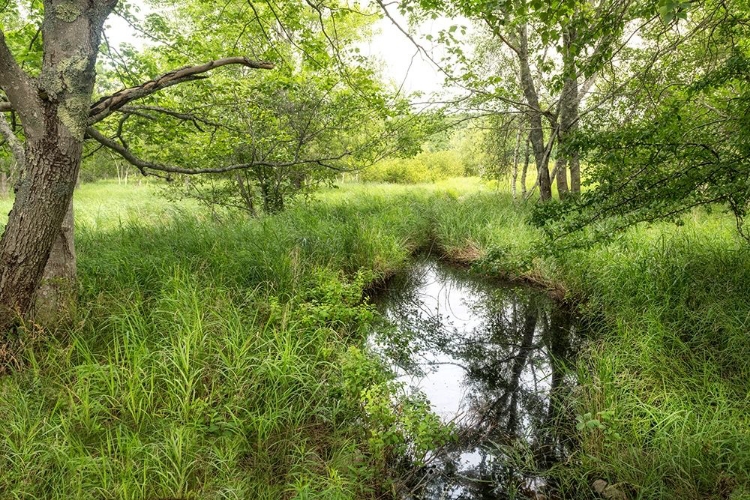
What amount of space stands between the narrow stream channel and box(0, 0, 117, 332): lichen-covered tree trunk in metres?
2.79

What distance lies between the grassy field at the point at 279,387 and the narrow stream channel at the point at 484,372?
0.99 ft

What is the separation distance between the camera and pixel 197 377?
267 cm

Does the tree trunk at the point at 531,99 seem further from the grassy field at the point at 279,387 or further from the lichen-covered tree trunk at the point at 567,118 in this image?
the grassy field at the point at 279,387

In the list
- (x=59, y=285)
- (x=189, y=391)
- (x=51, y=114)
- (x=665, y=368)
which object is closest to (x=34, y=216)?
(x=51, y=114)

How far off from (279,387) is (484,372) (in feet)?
7.56

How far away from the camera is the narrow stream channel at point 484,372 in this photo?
8.95ft

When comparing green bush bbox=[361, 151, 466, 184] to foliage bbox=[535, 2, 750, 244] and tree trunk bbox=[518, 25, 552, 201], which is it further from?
foliage bbox=[535, 2, 750, 244]

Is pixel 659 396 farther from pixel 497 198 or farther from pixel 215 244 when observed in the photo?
pixel 497 198

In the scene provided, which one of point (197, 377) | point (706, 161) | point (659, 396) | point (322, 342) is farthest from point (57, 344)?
point (706, 161)

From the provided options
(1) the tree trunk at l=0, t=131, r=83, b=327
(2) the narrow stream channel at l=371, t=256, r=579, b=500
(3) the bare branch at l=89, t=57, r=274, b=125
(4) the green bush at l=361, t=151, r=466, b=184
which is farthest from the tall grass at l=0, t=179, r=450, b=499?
(4) the green bush at l=361, t=151, r=466, b=184

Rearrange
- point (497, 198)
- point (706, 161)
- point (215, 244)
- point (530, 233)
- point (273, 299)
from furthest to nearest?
point (497, 198)
point (530, 233)
point (215, 244)
point (273, 299)
point (706, 161)

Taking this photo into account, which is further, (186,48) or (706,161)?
(186,48)

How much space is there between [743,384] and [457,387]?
85.2 inches

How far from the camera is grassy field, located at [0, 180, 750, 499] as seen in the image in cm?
209
